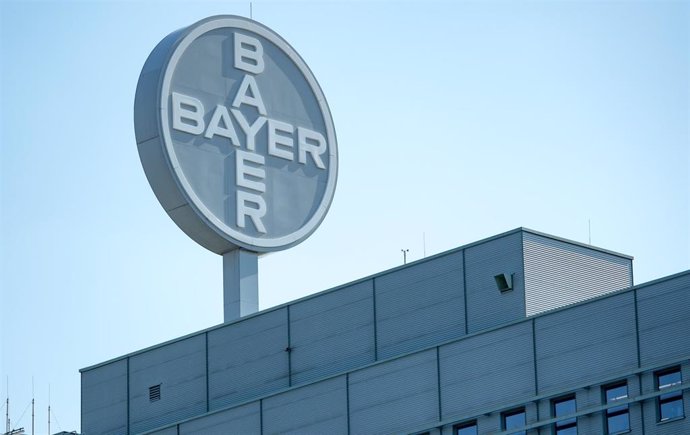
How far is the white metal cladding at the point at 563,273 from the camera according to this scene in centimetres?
7812

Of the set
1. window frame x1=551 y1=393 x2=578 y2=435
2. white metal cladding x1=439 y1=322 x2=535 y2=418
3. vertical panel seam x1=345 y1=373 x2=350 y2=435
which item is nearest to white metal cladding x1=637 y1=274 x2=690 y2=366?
window frame x1=551 y1=393 x2=578 y2=435

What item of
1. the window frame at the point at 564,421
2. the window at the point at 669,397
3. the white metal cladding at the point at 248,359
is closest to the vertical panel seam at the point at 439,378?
the window frame at the point at 564,421

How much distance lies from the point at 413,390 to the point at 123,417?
15960mm

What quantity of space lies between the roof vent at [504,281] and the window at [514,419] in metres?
5.41

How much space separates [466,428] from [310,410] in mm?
7008

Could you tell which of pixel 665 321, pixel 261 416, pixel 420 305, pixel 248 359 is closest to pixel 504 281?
pixel 420 305

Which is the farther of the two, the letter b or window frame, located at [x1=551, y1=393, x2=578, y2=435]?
the letter b

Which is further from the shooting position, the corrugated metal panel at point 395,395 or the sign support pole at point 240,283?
the sign support pole at point 240,283

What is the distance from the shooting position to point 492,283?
7881 centimetres

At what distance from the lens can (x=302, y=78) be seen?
9094 cm

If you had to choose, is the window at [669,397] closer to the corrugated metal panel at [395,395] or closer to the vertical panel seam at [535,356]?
the vertical panel seam at [535,356]

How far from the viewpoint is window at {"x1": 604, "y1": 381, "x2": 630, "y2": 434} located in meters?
71.9

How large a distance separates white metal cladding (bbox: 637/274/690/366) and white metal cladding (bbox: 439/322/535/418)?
4305mm

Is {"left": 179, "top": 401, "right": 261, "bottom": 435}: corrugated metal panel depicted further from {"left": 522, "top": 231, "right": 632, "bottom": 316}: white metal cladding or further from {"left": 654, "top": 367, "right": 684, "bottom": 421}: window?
{"left": 654, "top": 367, "right": 684, "bottom": 421}: window
